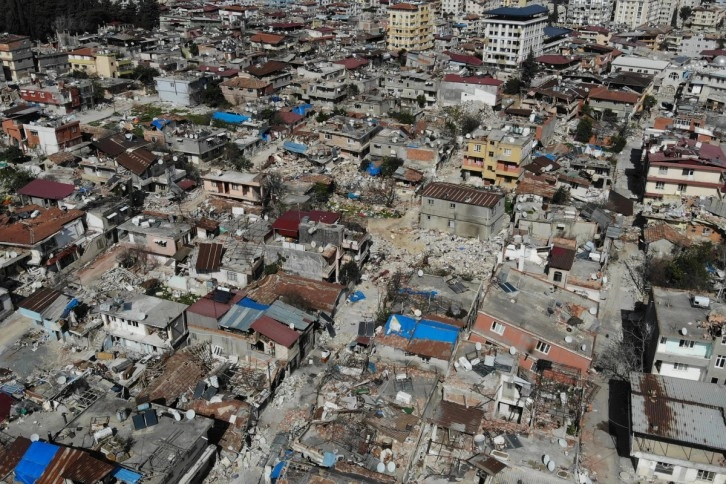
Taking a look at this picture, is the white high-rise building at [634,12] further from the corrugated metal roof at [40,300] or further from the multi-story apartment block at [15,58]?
the corrugated metal roof at [40,300]

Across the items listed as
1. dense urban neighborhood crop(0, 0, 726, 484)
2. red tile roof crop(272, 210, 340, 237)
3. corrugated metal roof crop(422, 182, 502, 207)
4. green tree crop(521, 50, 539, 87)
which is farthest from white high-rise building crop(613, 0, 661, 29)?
red tile roof crop(272, 210, 340, 237)

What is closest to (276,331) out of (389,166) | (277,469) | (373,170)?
(277,469)

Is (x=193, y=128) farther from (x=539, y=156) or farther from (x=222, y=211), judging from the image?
(x=539, y=156)

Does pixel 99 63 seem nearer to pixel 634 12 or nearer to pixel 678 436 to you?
pixel 678 436

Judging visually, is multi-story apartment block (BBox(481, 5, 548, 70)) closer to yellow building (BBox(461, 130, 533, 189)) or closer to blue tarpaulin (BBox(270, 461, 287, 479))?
yellow building (BBox(461, 130, 533, 189))

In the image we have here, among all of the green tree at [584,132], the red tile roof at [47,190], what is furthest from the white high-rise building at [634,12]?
the red tile roof at [47,190]

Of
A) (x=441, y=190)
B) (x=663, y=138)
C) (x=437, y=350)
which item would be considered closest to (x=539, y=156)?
(x=663, y=138)
